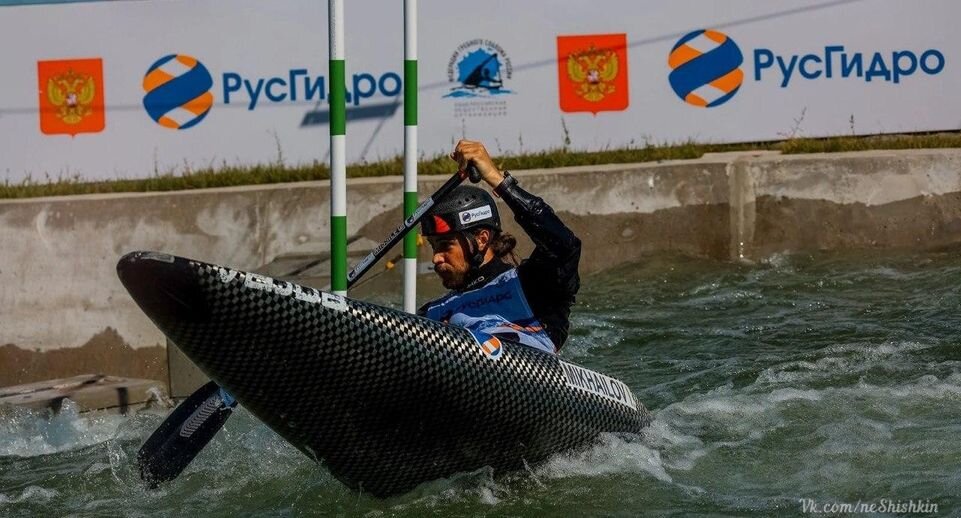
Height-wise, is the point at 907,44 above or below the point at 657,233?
above

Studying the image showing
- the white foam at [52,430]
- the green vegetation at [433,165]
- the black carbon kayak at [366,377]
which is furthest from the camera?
the green vegetation at [433,165]

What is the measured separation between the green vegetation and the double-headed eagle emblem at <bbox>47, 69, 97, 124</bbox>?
1.47ft

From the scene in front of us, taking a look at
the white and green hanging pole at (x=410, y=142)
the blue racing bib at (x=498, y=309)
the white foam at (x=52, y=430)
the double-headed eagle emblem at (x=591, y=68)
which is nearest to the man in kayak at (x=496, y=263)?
the blue racing bib at (x=498, y=309)

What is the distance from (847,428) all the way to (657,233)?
3791 millimetres

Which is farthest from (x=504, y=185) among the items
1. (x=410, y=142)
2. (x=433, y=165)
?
(x=433, y=165)

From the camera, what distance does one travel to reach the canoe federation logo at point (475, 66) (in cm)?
1020

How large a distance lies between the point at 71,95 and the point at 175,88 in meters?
0.72

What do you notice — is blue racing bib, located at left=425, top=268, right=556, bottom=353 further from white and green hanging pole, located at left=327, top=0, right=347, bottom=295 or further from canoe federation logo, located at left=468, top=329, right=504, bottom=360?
white and green hanging pole, located at left=327, top=0, right=347, bottom=295

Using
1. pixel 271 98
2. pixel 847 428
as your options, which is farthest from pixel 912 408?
pixel 271 98

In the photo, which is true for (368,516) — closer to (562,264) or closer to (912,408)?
(562,264)

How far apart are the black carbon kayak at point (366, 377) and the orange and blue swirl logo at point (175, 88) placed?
17.3 feet

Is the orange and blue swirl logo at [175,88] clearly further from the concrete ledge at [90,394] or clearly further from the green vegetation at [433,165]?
the concrete ledge at [90,394]

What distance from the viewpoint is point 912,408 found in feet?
21.4

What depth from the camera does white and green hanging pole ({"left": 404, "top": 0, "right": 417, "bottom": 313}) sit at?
22.4 feet
